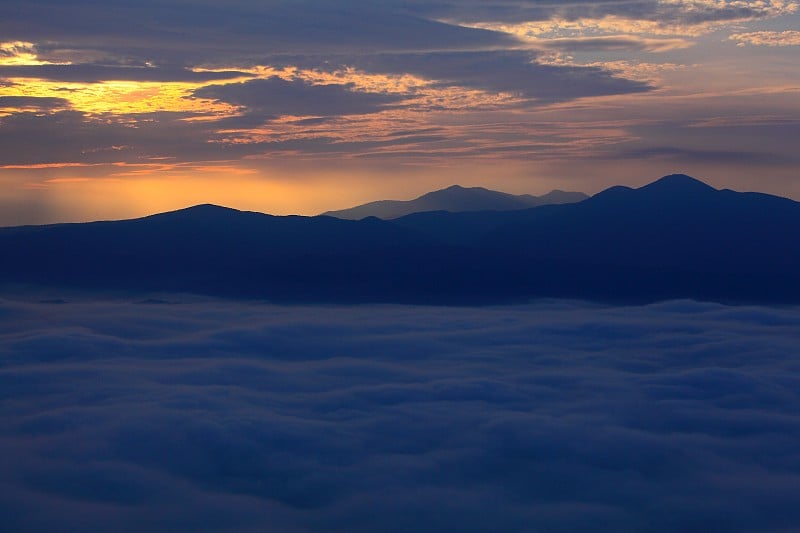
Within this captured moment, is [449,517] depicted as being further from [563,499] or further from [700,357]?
[700,357]

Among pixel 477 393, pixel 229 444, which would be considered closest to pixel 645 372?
pixel 477 393

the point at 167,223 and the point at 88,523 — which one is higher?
the point at 167,223

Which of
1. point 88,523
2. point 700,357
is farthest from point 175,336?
point 88,523

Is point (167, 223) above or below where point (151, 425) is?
above

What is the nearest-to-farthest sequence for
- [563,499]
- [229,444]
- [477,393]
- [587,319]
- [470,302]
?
[563,499] → [229,444] → [477,393] → [587,319] → [470,302]

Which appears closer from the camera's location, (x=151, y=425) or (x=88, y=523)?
(x=88, y=523)

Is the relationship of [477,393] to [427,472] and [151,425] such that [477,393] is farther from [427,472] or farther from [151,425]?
[151,425]

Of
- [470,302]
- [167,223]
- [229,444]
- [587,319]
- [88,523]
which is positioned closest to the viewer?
[88,523]

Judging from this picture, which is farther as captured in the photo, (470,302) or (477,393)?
(470,302)

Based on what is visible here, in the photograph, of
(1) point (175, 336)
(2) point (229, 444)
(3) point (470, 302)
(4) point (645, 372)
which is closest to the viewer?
(2) point (229, 444)
